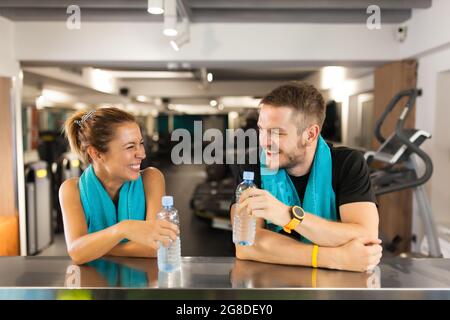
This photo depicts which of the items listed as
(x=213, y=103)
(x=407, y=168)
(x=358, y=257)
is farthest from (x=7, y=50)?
(x=407, y=168)

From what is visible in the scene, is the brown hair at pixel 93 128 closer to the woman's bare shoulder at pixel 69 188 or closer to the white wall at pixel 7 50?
the woman's bare shoulder at pixel 69 188

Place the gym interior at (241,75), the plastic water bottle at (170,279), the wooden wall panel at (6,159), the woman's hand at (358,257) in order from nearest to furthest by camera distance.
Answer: the plastic water bottle at (170,279), the woman's hand at (358,257), the gym interior at (241,75), the wooden wall panel at (6,159)

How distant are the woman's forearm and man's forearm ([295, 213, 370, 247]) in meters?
0.68

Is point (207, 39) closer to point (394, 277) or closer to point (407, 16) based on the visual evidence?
point (407, 16)

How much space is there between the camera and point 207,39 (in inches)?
150

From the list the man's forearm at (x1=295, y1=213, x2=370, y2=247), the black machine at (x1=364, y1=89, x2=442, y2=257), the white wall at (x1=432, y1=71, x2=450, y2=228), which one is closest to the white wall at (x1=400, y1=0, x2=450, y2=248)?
the white wall at (x1=432, y1=71, x2=450, y2=228)

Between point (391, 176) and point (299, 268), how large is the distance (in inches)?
90.2

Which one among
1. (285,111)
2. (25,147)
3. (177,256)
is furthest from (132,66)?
(177,256)

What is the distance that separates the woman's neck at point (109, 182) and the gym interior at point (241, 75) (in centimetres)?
95

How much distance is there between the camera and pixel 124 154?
1987 mm

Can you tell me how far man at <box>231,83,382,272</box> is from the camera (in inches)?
58.9

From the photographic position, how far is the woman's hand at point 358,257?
147 cm

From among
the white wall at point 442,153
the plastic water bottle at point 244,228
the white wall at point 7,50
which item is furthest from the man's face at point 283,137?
the white wall at point 7,50
